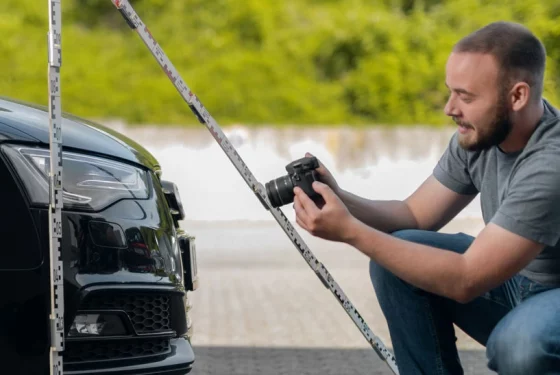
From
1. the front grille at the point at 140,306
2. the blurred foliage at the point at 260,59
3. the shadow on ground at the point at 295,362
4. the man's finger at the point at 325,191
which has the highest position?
the blurred foliage at the point at 260,59

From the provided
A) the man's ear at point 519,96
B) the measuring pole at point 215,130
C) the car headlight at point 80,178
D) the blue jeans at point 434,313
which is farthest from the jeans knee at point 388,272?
the car headlight at point 80,178

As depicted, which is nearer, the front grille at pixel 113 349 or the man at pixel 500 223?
the man at pixel 500 223

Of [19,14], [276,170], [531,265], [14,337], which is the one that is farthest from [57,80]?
[19,14]

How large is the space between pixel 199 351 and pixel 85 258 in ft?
8.22

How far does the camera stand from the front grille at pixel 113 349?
3.17 meters

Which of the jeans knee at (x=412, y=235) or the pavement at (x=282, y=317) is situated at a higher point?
the jeans knee at (x=412, y=235)

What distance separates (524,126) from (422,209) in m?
0.64

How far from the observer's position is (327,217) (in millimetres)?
3004

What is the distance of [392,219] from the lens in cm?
366

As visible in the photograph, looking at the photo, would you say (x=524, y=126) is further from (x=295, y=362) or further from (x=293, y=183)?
(x=295, y=362)

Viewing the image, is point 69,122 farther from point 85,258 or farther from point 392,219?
point 392,219

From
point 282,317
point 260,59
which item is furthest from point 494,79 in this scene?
point 260,59

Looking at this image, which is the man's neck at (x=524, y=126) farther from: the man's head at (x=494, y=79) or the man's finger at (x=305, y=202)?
the man's finger at (x=305, y=202)

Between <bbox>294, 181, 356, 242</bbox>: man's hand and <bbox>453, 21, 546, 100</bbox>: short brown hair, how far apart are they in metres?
0.60
